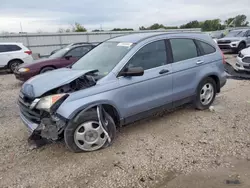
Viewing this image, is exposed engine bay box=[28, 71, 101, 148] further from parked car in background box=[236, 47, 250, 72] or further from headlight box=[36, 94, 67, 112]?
parked car in background box=[236, 47, 250, 72]

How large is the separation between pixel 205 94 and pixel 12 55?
10606mm

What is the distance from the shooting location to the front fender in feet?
10.2

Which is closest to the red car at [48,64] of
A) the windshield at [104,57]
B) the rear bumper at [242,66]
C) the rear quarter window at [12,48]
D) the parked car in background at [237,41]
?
the windshield at [104,57]

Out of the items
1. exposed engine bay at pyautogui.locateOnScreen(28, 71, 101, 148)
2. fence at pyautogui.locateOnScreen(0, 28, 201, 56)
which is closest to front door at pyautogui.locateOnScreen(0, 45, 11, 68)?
fence at pyautogui.locateOnScreen(0, 28, 201, 56)

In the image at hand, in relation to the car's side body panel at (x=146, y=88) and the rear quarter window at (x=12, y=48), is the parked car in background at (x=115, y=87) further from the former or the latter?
the rear quarter window at (x=12, y=48)

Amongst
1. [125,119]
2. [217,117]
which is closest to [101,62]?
[125,119]

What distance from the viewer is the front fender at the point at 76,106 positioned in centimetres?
311

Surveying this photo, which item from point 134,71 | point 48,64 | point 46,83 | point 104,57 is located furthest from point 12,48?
point 134,71

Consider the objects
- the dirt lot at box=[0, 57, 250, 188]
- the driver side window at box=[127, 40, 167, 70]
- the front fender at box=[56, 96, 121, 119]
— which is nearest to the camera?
the dirt lot at box=[0, 57, 250, 188]

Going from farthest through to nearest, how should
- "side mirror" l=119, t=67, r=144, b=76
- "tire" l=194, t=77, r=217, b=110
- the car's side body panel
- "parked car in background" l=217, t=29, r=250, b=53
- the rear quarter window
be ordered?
"parked car in background" l=217, t=29, r=250, b=53 < the rear quarter window < "tire" l=194, t=77, r=217, b=110 < "side mirror" l=119, t=67, r=144, b=76 < the car's side body panel

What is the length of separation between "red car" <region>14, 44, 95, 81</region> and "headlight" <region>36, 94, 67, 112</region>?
4.60 meters

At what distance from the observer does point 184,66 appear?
172 inches

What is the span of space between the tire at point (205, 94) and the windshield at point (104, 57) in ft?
6.14

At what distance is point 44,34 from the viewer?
17.7 meters
